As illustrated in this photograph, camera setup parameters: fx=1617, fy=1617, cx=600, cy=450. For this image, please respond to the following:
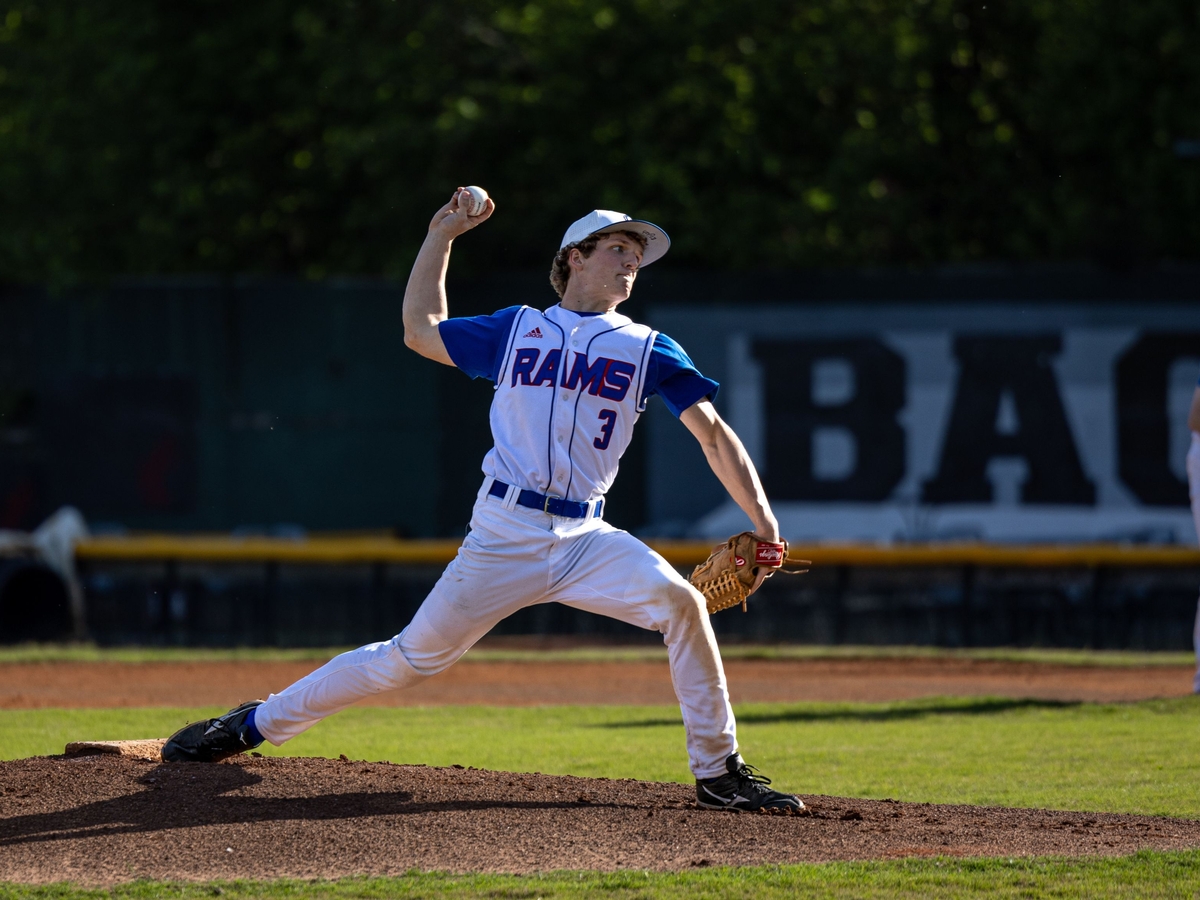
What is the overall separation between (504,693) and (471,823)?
6151 millimetres

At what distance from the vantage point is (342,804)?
5438mm

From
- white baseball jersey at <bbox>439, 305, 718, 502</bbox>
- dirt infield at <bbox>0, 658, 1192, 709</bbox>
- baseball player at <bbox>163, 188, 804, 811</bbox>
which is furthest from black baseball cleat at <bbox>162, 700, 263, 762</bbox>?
dirt infield at <bbox>0, 658, 1192, 709</bbox>

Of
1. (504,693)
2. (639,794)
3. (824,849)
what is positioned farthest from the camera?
(504,693)

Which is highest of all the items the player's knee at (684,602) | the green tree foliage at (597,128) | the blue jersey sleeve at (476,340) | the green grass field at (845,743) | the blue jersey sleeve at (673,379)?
the green tree foliage at (597,128)

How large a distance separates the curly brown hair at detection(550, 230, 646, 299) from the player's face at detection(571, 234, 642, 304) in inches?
0.5

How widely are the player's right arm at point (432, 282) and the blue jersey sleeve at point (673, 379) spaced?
0.73m

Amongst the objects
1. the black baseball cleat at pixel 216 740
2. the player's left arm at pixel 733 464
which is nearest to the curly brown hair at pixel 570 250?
the player's left arm at pixel 733 464

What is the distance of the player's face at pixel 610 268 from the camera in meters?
5.57

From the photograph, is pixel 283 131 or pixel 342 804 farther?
pixel 283 131

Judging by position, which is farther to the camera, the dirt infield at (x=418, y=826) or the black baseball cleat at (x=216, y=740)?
the black baseball cleat at (x=216, y=740)

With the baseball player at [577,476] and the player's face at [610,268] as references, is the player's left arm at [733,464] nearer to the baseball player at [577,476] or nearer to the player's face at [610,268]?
the baseball player at [577,476]

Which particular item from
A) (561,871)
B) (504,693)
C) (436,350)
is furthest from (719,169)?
(561,871)

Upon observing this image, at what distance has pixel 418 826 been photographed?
5.16 metres

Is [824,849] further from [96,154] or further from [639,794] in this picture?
[96,154]
